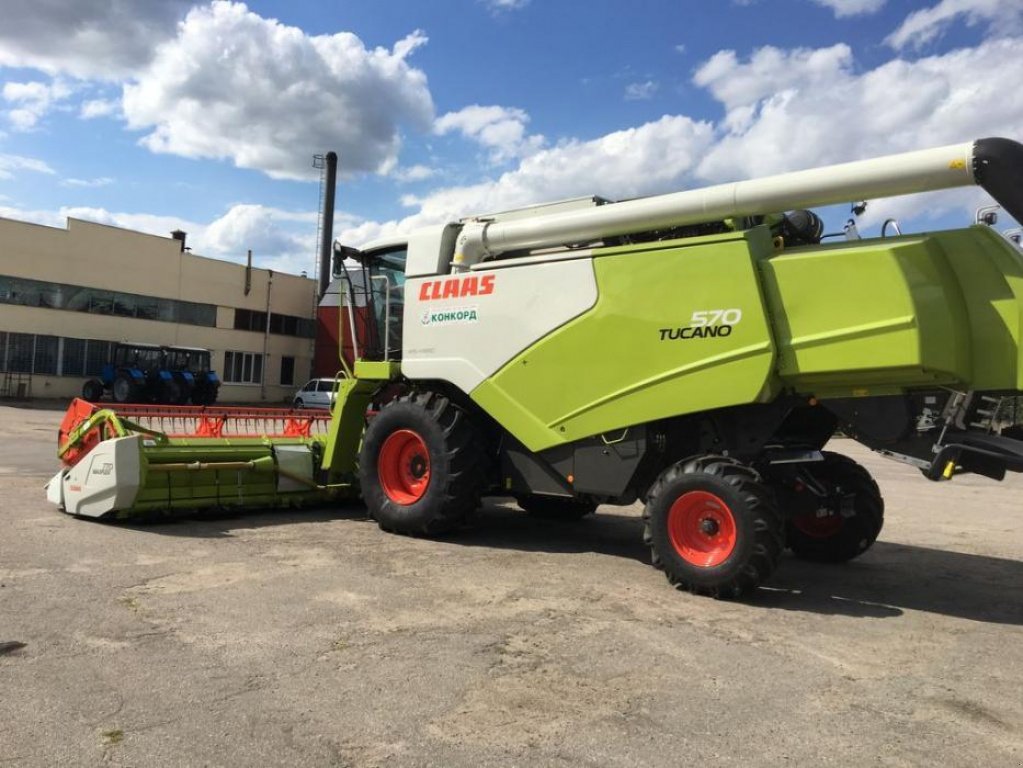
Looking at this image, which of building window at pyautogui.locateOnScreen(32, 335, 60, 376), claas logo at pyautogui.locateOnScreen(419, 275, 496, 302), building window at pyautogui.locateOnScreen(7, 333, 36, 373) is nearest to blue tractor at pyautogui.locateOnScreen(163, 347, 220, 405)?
building window at pyautogui.locateOnScreen(32, 335, 60, 376)

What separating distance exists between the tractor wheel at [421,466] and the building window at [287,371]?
105ft

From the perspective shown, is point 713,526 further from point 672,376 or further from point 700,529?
point 672,376

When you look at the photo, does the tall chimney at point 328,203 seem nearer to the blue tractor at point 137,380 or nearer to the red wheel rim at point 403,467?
the blue tractor at point 137,380

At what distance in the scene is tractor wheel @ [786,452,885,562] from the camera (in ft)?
22.2

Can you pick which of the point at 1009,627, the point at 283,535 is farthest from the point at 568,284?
the point at 1009,627

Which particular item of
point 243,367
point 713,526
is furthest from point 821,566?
point 243,367

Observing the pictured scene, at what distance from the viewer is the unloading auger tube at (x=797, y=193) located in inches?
196

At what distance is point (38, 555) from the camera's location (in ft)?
19.1

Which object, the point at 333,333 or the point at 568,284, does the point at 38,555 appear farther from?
the point at 333,333

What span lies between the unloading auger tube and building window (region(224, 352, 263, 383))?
103 feet

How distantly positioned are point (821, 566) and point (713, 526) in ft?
6.35

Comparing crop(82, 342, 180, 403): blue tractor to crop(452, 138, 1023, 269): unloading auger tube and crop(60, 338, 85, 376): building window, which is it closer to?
crop(60, 338, 85, 376): building window

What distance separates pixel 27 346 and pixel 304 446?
24.5 meters

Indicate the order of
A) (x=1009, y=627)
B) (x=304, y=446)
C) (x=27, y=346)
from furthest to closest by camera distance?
(x=27, y=346) < (x=304, y=446) < (x=1009, y=627)
